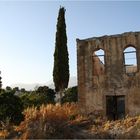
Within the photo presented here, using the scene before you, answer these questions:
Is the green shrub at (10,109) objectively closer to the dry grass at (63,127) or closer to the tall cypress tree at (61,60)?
the dry grass at (63,127)

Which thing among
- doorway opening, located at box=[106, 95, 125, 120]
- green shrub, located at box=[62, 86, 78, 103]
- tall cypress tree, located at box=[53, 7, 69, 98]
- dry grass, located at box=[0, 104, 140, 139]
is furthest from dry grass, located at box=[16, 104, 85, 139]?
green shrub, located at box=[62, 86, 78, 103]

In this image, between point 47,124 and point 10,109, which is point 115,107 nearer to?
point 47,124

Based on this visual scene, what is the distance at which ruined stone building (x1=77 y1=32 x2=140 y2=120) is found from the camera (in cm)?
2295

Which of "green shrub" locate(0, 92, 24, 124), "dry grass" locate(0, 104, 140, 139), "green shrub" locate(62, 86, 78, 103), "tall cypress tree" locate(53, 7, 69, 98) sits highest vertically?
"tall cypress tree" locate(53, 7, 69, 98)

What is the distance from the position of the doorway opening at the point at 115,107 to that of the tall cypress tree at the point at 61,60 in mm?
5346

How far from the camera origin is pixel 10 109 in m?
18.5

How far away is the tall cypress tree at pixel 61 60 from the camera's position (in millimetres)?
28078

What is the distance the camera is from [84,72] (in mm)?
24875

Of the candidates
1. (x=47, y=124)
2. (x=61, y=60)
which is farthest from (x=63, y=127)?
(x=61, y=60)

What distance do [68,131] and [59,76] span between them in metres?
9.80

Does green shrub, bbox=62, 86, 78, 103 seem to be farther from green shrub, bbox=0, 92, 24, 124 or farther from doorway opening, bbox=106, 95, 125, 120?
green shrub, bbox=0, 92, 24, 124

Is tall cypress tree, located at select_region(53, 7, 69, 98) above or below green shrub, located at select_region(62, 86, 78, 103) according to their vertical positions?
above

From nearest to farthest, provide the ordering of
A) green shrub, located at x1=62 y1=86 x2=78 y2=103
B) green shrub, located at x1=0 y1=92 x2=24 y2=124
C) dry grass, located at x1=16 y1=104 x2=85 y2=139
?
dry grass, located at x1=16 y1=104 x2=85 y2=139, green shrub, located at x1=0 y1=92 x2=24 y2=124, green shrub, located at x1=62 y1=86 x2=78 y2=103

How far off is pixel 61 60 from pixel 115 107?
667cm
